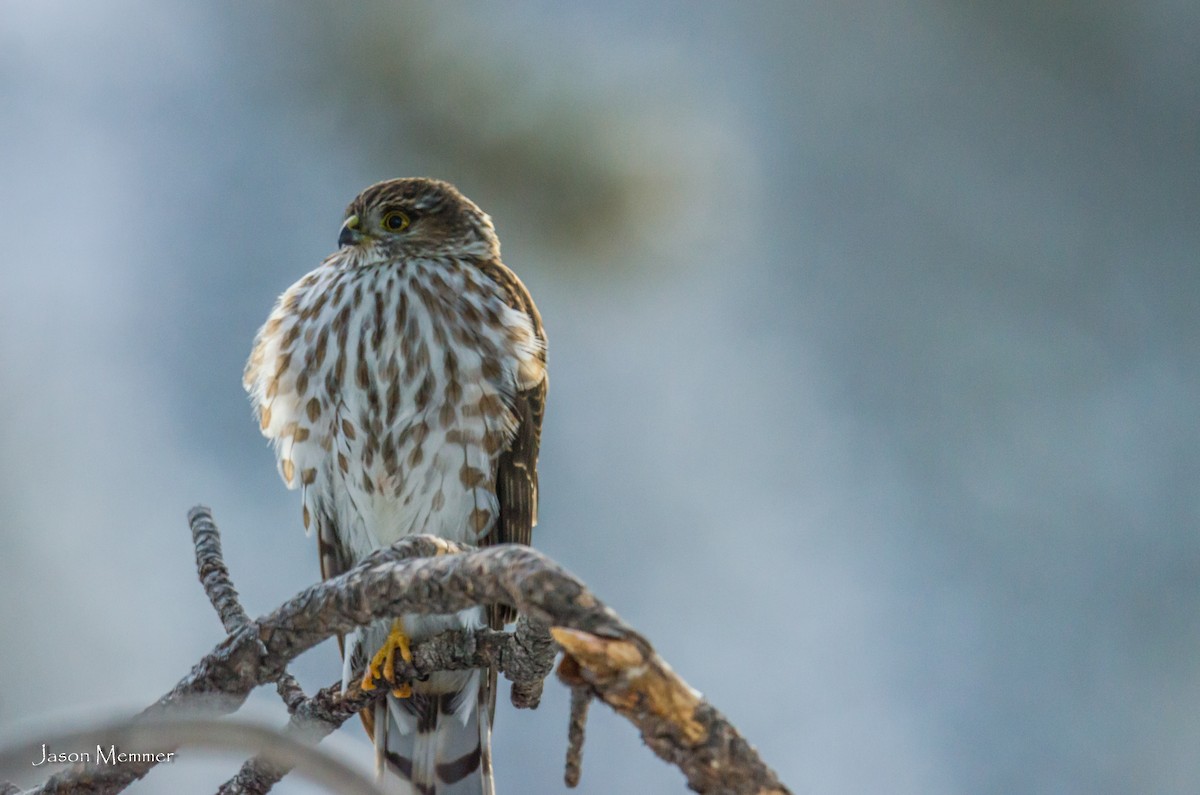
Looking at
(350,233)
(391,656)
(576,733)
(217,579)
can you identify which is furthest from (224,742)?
(350,233)

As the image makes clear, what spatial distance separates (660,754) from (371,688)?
1769mm

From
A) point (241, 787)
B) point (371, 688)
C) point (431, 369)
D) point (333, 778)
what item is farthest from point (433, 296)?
point (333, 778)

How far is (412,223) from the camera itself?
167 inches

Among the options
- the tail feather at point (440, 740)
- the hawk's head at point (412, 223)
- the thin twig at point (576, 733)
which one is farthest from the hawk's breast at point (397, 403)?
the thin twig at point (576, 733)

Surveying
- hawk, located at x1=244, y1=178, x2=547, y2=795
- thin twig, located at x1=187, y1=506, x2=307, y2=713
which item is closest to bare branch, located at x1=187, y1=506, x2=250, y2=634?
thin twig, located at x1=187, y1=506, x2=307, y2=713

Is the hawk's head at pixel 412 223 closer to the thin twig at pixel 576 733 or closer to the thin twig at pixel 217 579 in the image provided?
the thin twig at pixel 217 579

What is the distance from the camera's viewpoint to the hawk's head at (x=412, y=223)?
13.6 feet

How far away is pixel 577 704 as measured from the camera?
1.46 metres

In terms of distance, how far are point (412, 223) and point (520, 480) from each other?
111cm

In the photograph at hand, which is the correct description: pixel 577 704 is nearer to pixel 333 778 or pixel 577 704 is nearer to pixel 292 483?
pixel 333 778

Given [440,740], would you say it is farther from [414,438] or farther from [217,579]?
[217,579]

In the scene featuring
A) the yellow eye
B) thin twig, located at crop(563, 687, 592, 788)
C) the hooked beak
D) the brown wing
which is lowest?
thin twig, located at crop(563, 687, 592, 788)

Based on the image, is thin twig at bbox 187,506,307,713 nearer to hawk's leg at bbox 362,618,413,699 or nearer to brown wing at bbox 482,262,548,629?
hawk's leg at bbox 362,618,413,699

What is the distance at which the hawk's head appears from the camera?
164 inches
